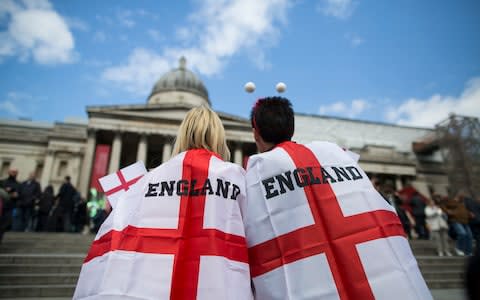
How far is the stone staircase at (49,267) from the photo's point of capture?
5.77 meters

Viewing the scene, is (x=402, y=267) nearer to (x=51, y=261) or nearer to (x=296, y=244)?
(x=296, y=244)

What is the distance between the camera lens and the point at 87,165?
2561cm

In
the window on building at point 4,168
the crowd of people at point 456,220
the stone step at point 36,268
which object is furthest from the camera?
the window on building at point 4,168

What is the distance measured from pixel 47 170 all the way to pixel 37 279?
91.1ft

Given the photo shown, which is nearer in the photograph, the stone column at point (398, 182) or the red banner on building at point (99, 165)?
the red banner on building at point (99, 165)

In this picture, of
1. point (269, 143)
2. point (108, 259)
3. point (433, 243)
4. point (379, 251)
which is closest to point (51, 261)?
point (108, 259)

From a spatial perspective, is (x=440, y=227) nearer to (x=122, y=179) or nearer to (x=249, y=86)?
(x=249, y=86)

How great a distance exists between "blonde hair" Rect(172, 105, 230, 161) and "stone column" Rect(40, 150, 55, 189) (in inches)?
1257

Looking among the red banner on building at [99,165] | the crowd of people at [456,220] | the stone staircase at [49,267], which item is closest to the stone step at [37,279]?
the stone staircase at [49,267]

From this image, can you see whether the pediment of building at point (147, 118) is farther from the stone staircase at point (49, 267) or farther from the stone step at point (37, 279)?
the stone step at point (37, 279)

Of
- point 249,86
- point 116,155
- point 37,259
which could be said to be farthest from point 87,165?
point 249,86

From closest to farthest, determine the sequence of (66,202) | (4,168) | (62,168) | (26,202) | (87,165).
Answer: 1. (26,202)
2. (66,202)
3. (87,165)
4. (62,168)
5. (4,168)

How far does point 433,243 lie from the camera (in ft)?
40.2

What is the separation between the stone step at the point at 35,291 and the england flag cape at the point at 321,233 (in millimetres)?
5579
